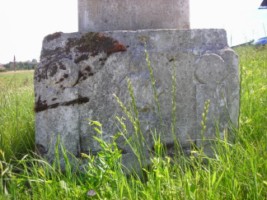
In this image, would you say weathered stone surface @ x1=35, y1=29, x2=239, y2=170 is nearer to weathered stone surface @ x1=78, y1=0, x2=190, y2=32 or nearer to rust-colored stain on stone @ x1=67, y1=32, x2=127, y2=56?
rust-colored stain on stone @ x1=67, y1=32, x2=127, y2=56

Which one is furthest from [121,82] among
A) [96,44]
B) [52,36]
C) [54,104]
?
[52,36]

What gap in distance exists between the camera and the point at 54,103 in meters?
2.70

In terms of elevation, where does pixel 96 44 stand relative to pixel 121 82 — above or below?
above

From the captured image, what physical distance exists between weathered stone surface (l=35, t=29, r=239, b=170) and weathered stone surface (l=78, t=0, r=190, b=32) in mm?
188

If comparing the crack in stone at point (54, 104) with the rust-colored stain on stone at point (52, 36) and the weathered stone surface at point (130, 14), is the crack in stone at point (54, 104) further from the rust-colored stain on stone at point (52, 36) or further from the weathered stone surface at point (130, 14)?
the weathered stone surface at point (130, 14)

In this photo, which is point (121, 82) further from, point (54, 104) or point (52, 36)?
point (52, 36)

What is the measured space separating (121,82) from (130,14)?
536 mm

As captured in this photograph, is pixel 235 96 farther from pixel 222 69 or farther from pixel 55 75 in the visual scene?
pixel 55 75

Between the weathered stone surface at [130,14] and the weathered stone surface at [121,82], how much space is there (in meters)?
0.19

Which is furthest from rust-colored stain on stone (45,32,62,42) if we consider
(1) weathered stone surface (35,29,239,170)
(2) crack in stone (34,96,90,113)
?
(2) crack in stone (34,96,90,113)

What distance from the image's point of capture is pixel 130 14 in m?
2.85

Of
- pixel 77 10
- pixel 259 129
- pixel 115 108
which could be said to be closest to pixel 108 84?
pixel 115 108

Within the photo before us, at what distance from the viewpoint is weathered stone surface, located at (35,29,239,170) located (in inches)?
106

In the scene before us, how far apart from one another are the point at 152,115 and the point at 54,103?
2.25 feet
